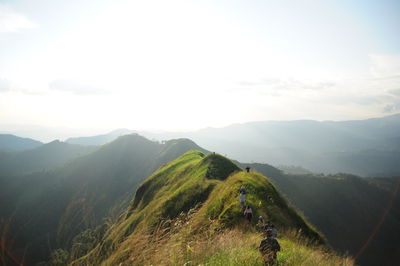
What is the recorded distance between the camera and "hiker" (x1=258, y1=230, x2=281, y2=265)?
18.9ft

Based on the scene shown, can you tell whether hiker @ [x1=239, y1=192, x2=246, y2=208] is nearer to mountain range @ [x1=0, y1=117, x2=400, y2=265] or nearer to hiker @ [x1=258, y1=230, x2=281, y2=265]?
hiker @ [x1=258, y1=230, x2=281, y2=265]

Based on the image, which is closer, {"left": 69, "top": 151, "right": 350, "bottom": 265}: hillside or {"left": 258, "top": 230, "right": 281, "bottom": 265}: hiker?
{"left": 69, "top": 151, "right": 350, "bottom": 265}: hillside

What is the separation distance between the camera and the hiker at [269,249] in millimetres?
5755

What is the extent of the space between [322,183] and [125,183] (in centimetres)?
13081

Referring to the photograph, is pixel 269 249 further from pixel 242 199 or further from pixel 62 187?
pixel 62 187

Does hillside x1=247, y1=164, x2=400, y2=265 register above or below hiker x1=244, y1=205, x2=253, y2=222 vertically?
below

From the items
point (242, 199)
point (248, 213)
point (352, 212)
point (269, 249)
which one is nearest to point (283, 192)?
point (352, 212)

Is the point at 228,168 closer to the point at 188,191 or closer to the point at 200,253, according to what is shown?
the point at 188,191

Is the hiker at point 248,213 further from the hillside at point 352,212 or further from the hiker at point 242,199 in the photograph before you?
the hillside at point 352,212

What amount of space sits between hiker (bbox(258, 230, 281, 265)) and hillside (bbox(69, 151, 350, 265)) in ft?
0.67

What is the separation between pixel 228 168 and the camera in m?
33.4

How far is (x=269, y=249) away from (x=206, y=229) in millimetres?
3336

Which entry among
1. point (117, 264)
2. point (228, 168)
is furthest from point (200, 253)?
point (228, 168)

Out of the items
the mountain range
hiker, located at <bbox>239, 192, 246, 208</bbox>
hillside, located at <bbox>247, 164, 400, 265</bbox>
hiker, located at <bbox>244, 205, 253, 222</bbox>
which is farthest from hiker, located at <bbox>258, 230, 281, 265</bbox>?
hillside, located at <bbox>247, 164, 400, 265</bbox>
